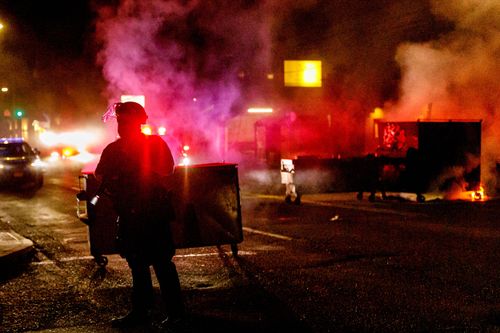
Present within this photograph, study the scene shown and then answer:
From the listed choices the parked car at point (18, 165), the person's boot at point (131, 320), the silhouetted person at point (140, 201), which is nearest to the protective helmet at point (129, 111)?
the silhouetted person at point (140, 201)

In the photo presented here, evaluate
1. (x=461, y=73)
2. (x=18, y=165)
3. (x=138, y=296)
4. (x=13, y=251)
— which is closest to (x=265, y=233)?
(x=13, y=251)

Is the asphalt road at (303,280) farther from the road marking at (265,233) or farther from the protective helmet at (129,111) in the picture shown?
the protective helmet at (129,111)

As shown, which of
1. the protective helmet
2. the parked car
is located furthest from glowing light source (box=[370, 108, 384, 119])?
the protective helmet

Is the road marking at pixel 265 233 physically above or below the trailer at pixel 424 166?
below

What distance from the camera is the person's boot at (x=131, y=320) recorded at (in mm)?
4734

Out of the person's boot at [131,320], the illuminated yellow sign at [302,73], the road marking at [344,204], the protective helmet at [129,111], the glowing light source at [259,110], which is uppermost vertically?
the illuminated yellow sign at [302,73]

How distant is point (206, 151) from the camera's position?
30984mm

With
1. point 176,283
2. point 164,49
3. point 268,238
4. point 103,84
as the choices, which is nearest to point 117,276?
point 176,283

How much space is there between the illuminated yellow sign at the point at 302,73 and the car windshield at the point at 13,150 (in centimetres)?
1553

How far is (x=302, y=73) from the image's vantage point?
102 ft

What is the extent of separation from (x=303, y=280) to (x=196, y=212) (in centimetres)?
161

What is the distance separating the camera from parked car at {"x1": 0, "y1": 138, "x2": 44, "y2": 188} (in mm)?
17562

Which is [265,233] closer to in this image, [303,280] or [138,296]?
[303,280]

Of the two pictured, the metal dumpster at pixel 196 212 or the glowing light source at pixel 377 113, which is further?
the glowing light source at pixel 377 113
